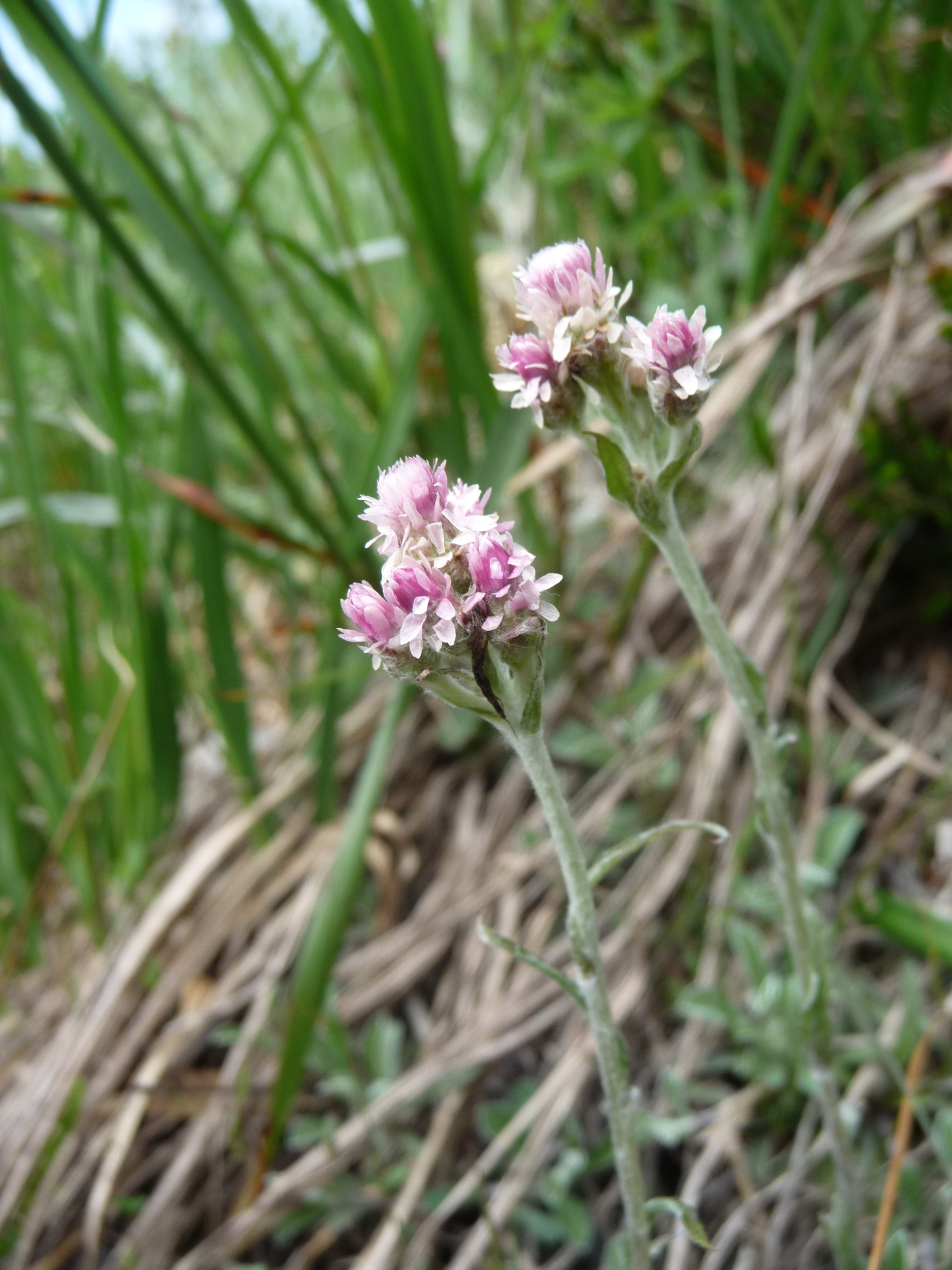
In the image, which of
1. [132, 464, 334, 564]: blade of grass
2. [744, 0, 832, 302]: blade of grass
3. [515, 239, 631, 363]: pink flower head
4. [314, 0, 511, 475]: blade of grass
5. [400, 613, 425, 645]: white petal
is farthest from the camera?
[132, 464, 334, 564]: blade of grass

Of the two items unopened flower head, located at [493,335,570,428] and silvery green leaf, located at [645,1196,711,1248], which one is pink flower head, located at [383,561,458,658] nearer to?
unopened flower head, located at [493,335,570,428]

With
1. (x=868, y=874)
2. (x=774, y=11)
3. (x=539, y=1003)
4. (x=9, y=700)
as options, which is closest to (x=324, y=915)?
(x=539, y=1003)

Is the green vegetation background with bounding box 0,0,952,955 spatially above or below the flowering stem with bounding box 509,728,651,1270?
above

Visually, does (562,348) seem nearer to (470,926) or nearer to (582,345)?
(582,345)

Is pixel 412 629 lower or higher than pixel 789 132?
lower

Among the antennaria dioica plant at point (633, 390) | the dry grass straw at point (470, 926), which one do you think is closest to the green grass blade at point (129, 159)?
the dry grass straw at point (470, 926)

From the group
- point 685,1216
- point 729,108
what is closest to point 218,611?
point 685,1216

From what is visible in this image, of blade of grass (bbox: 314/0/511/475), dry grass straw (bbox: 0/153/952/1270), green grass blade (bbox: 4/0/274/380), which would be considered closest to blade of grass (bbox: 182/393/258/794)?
dry grass straw (bbox: 0/153/952/1270)

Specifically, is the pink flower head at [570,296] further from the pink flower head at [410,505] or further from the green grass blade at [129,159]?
the green grass blade at [129,159]
